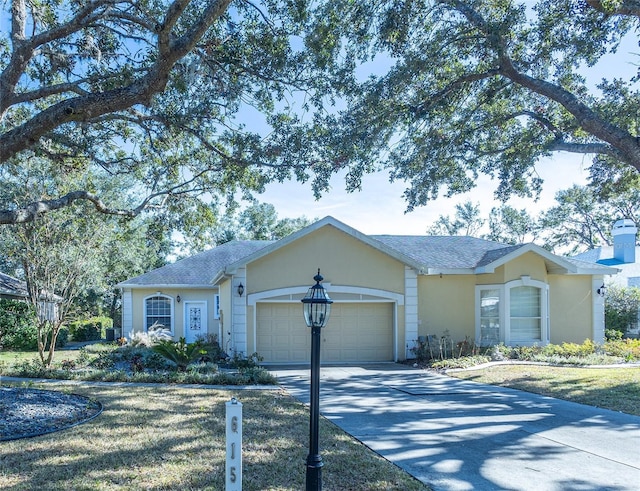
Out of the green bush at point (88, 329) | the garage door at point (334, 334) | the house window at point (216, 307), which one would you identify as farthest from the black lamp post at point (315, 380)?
the green bush at point (88, 329)

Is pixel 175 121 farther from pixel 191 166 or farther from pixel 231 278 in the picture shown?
pixel 231 278

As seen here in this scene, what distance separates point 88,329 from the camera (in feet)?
97.3

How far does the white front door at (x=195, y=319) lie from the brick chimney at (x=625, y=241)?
2335 cm

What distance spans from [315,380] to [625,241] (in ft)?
99.6

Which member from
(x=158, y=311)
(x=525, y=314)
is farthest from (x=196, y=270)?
(x=525, y=314)

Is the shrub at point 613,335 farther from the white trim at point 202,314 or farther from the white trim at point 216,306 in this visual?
the white trim at point 202,314

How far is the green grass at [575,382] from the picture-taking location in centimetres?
1079

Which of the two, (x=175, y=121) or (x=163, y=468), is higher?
(x=175, y=121)

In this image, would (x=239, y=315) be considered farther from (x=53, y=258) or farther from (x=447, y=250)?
(x=447, y=250)

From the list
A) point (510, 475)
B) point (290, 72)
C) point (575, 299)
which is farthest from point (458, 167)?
point (510, 475)

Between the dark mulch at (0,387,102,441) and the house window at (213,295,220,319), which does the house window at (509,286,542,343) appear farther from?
the dark mulch at (0,387,102,441)

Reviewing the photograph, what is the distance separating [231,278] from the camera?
1702 cm

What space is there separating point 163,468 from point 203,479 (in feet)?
2.06

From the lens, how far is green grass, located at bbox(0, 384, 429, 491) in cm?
571
